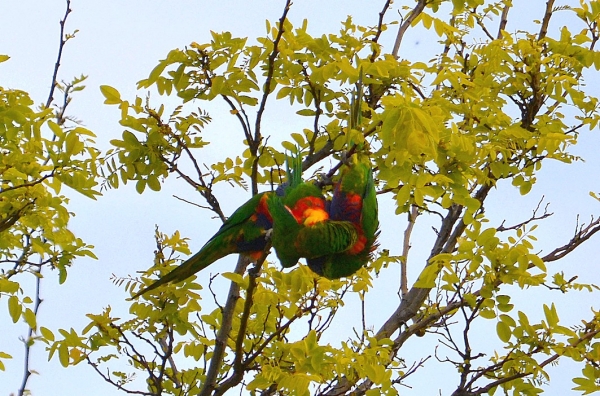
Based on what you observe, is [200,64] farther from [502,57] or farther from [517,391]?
[517,391]

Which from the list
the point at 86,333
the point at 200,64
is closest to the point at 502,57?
the point at 200,64

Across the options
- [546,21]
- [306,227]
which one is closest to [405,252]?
[546,21]

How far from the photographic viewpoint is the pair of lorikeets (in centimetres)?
380

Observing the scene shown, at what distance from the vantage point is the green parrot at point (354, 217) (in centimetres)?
397

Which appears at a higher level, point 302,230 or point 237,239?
point 237,239

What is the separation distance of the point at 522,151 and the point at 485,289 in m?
1.25

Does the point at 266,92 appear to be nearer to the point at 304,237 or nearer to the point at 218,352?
the point at 304,237

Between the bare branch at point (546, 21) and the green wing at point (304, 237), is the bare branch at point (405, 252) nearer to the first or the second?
the bare branch at point (546, 21)

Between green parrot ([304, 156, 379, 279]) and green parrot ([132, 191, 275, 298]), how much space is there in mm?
225

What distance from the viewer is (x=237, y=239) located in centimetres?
427

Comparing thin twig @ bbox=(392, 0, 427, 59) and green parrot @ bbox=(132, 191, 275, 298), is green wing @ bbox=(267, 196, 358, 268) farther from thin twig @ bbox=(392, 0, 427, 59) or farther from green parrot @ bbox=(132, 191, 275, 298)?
thin twig @ bbox=(392, 0, 427, 59)

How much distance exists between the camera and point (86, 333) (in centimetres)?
425

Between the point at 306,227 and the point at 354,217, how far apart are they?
16.5 inches

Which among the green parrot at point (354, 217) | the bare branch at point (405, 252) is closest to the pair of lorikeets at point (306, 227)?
the green parrot at point (354, 217)
